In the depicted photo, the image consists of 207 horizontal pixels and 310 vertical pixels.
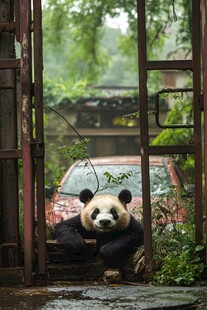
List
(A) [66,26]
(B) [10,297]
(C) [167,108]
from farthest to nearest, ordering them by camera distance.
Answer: (C) [167,108] → (A) [66,26] → (B) [10,297]

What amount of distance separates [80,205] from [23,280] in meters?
2.44

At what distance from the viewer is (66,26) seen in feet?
62.7

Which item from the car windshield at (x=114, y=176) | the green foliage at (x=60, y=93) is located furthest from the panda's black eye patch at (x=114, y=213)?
the green foliage at (x=60, y=93)

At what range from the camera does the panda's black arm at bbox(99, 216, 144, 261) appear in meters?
6.58

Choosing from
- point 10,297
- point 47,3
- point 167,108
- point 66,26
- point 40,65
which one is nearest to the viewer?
point 10,297

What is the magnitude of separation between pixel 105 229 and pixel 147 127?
106 centimetres

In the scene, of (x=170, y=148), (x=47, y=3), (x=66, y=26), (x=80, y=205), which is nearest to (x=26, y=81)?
(x=170, y=148)

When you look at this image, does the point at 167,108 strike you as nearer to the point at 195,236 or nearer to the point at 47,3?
the point at 47,3

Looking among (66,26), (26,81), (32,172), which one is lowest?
(32,172)

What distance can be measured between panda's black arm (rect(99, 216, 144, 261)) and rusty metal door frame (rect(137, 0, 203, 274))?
0.98ft

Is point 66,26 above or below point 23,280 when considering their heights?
above

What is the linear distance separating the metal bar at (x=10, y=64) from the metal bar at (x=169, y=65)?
3.68ft

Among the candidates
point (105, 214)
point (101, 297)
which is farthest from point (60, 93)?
point (101, 297)

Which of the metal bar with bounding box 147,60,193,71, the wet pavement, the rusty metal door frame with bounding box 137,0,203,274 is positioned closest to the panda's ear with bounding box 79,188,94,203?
the rusty metal door frame with bounding box 137,0,203,274
